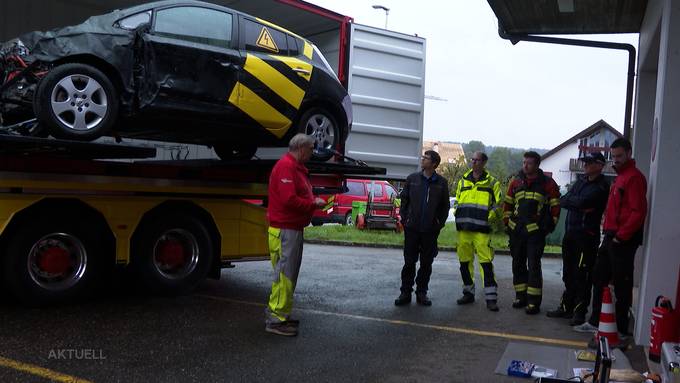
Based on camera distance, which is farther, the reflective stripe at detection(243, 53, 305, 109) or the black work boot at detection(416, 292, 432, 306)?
the black work boot at detection(416, 292, 432, 306)

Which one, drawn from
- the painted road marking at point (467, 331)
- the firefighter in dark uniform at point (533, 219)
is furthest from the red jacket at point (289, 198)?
the firefighter in dark uniform at point (533, 219)

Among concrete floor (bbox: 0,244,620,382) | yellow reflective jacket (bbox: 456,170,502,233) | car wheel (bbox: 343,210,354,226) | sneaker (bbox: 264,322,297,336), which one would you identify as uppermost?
yellow reflective jacket (bbox: 456,170,502,233)

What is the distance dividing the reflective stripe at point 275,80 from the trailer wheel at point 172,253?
5.46ft

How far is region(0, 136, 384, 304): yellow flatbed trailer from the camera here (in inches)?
231

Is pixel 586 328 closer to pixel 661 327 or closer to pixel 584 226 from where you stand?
pixel 584 226

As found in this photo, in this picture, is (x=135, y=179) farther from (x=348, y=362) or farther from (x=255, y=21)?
(x=348, y=362)

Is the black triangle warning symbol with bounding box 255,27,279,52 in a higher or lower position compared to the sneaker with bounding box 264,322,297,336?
higher

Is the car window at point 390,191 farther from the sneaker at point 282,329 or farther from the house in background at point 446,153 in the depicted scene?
the house in background at point 446,153

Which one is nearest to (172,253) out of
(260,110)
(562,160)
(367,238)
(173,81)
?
(260,110)

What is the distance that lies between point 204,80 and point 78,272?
2199 mm

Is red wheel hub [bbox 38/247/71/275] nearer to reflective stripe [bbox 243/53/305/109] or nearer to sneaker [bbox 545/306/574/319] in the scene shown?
reflective stripe [bbox 243/53/305/109]

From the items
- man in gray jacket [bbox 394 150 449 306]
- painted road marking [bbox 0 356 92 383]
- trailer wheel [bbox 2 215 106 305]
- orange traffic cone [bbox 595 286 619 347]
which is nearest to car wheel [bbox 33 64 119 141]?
trailer wheel [bbox 2 215 106 305]

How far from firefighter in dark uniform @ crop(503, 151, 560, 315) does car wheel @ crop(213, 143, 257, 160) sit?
3135 millimetres

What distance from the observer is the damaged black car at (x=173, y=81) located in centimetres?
553
